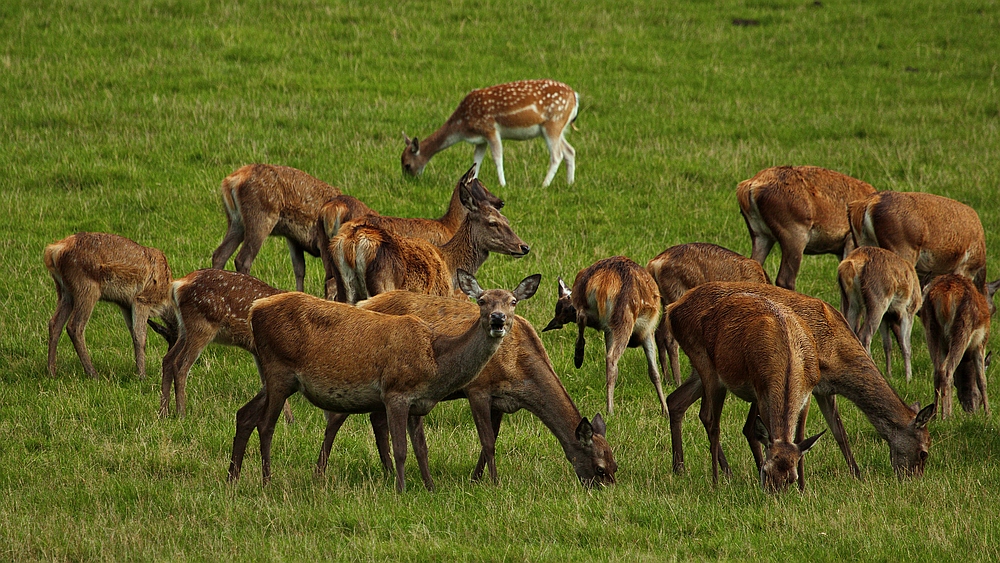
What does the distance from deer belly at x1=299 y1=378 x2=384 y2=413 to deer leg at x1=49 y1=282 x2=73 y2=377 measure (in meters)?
3.55

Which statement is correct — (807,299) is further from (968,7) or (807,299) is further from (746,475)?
(968,7)

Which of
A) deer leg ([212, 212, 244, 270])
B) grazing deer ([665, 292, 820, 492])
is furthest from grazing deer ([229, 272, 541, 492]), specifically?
deer leg ([212, 212, 244, 270])

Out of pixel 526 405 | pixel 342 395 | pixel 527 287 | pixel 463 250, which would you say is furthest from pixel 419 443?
pixel 463 250

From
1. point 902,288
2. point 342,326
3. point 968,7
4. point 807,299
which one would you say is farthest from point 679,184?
point 968,7

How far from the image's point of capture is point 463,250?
34.4ft

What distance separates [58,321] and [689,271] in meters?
5.55

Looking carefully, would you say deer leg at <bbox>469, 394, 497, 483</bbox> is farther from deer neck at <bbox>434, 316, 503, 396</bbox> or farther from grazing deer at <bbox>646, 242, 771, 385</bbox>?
grazing deer at <bbox>646, 242, 771, 385</bbox>

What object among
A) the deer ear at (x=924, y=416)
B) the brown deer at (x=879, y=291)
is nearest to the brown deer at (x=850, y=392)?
the deer ear at (x=924, y=416)

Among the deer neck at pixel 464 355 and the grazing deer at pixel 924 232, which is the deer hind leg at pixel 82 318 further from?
the grazing deer at pixel 924 232

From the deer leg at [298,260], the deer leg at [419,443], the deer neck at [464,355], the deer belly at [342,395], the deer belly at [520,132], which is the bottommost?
the deer leg at [298,260]

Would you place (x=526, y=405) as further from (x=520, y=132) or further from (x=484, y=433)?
(x=520, y=132)

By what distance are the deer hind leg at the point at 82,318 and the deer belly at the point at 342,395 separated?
3357 mm

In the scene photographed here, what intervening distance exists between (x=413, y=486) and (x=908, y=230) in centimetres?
642

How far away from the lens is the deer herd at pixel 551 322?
7254 millimetres
